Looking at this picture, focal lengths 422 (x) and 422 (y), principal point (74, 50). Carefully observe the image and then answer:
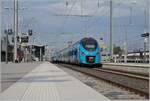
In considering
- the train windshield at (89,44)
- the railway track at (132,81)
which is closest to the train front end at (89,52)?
the train windshield at (89,44)

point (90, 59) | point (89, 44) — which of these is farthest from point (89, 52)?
point (89, 44)

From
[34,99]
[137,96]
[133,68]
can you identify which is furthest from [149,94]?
[133,68]

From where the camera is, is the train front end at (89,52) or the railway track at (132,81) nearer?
the railway track at (132,81)

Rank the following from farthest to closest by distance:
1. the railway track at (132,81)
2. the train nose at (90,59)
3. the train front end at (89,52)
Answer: the train nose at (90,59) < the train front end at (89,52) < the railway track at (132,81)

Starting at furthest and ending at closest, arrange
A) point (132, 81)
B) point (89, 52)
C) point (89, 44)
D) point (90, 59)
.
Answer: point (89, 44) < point (90, 59) < point (89, 52) < point (132, 81)

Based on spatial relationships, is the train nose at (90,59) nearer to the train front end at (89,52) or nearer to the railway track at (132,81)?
the train front end at (89,52)

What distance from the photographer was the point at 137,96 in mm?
16125

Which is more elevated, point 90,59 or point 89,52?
point 89,52

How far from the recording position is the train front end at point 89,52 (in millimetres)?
52281

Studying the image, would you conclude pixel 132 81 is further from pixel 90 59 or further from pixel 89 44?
pixel 89 44

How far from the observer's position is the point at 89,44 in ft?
174

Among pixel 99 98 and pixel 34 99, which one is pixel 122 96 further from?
pixel 34 99

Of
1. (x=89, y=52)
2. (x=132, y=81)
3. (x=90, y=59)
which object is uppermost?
(x=89, y=52)

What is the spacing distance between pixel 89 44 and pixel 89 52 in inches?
44.0
